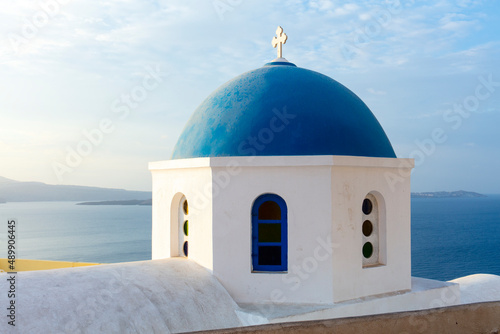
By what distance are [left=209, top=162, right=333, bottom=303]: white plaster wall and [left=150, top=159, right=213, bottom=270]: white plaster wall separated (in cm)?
20

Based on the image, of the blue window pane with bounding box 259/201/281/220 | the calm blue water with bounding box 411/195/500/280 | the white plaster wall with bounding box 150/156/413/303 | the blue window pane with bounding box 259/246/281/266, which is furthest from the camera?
the calm blue water with bounding box 411/195/500/280

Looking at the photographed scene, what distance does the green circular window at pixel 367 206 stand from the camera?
25.3 ft

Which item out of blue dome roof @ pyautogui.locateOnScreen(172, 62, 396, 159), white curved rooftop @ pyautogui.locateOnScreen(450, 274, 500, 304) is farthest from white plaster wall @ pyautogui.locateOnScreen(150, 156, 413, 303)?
white curved rooftop @ pyautogui.locateOnScreen(450, 274, 500, 304)

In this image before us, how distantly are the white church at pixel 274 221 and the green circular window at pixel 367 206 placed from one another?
0.02 m

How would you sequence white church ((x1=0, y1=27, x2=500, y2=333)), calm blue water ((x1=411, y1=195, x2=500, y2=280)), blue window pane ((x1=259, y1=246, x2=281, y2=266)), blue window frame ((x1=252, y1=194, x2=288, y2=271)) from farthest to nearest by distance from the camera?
calm blue water ((x1=411, y1=195, x2=500, y2=280)) < blue window pane ((x1=259, y1=246, x2=281, y2=266)) < blue window frame ((x1=252, y1=194, x2=288, y2=271)) < white church ((x1=0, y1=27, x2=500, y2=333))

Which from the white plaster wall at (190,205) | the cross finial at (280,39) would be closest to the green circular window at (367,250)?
the white plaster wall at (190,205)

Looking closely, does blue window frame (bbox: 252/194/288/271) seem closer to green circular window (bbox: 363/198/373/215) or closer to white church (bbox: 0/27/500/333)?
white church (bbox: 0/27/500/333)

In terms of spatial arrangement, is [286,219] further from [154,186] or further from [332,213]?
[154,186]

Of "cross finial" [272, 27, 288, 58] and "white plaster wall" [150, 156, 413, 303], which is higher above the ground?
"cross finial" [272, 27, 288, 58]

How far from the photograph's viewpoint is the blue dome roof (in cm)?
723

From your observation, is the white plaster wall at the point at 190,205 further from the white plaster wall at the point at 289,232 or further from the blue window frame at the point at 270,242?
the blue window frame at the point at 270,242

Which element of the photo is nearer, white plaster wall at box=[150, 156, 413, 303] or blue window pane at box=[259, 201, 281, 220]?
white plaster wall at box=[150, 156, 413, 303]

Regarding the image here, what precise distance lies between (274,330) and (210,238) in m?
4.33

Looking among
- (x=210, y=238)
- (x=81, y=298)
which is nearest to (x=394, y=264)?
(x=210, y=238)
